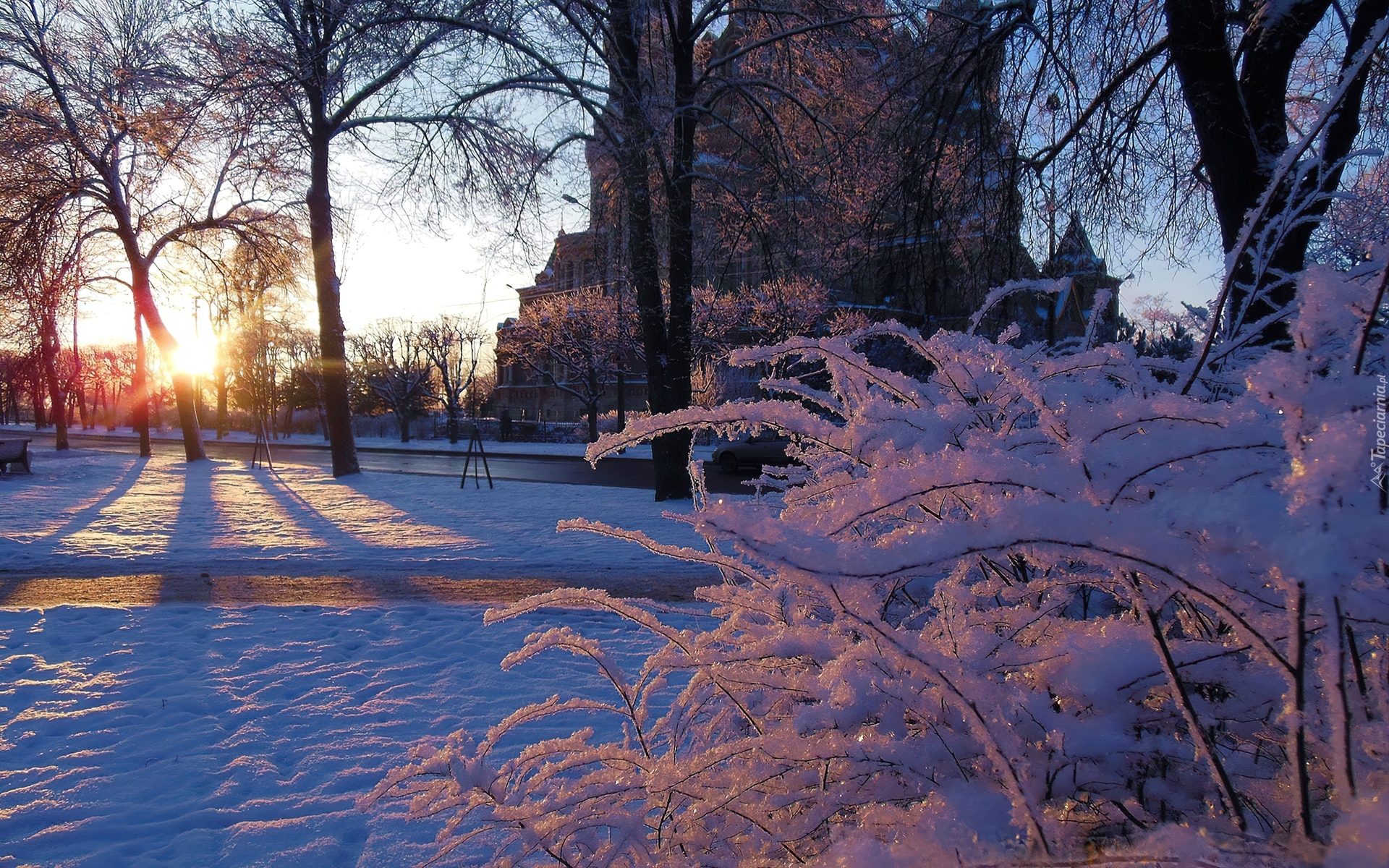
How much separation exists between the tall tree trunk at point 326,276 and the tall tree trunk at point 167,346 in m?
6.21

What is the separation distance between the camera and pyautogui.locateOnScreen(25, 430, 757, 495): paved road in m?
15.1

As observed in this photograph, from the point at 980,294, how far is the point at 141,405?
906 inches

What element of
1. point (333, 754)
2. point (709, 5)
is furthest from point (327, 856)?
point (709, 5)

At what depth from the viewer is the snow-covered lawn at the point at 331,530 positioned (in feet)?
20.6

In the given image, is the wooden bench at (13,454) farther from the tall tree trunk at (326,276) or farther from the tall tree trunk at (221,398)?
the tall tree trunk at (221,398)

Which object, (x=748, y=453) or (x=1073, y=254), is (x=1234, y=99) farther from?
(x=748, y=453)

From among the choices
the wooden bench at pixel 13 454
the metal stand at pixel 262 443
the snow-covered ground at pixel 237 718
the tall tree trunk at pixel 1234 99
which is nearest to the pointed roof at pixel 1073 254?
the tall tree trunk at pixel 1234 99

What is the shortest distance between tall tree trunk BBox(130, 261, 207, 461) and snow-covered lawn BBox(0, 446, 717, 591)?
3.81 metres

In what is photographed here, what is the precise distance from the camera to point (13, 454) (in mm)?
13727

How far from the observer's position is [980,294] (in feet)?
20.9

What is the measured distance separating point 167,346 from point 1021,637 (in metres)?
21.0

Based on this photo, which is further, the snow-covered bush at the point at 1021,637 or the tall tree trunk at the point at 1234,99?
the tall tree trunk at the point at 1234,99

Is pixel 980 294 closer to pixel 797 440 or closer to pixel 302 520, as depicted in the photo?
pixel 797 440

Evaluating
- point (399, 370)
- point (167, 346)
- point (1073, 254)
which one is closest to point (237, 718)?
point (1073, 254)
